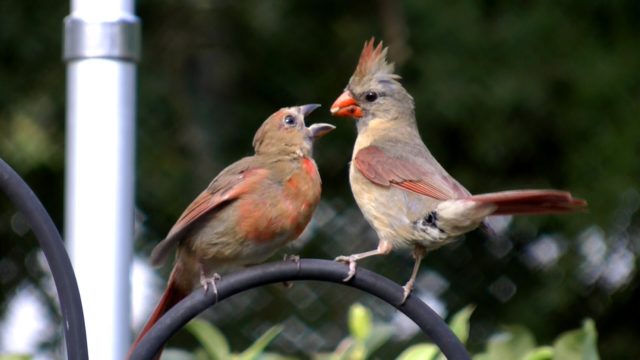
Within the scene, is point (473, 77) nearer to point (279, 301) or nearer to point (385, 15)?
point (385, 15)

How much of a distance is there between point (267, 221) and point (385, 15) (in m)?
2.74

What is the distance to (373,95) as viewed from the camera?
2930 millimetres

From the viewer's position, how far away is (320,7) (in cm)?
520

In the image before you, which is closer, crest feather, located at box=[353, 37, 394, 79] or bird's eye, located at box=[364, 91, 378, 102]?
crest feather, located at box=[353, 37, 394, 79]

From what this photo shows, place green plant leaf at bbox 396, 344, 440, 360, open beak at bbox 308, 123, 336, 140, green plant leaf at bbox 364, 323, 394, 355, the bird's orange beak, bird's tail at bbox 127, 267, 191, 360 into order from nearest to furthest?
bird's tail at bbox 127, 267, 191, 360 → open beak at bbox 308, 123, 336, 140 → green plant leaf at bbox 396, 344, 440, 360 → the bird's orange beak → green plant leaf at bbox 364, 323, 394, 355

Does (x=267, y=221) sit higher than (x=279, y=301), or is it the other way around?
(x=267, y=221)

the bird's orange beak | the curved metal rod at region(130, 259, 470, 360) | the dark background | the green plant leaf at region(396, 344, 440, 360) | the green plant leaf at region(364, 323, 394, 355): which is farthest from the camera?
the dark background

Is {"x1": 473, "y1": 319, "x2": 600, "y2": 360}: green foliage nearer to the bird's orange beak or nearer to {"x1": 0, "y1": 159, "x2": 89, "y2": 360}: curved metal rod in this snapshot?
the bird's orange beak

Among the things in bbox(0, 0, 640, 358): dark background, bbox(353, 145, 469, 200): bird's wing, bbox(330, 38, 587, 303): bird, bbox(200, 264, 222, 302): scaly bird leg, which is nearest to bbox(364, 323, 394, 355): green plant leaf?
bbox(330, 38, 587, 303): bird

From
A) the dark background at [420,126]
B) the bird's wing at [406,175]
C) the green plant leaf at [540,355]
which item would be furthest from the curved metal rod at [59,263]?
the dark background at [420,126]

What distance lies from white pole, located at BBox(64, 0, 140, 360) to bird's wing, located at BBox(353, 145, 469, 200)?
65cm

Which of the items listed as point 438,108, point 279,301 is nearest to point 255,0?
point 438,108

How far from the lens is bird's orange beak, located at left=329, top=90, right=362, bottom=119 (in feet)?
9.15

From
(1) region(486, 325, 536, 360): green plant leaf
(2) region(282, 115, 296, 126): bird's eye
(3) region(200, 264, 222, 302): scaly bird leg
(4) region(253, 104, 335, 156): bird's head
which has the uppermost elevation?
(2) region(282, 115, 296, 126): bird's eye
